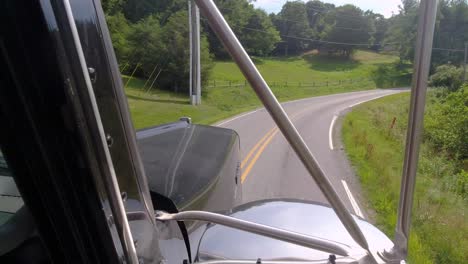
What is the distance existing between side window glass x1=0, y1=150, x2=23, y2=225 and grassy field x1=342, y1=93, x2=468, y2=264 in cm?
311

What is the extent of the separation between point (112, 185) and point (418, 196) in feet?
25.9

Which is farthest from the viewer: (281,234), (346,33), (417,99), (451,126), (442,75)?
(451,126)

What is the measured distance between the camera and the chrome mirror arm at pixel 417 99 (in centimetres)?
81

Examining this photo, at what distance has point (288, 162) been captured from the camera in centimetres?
1084

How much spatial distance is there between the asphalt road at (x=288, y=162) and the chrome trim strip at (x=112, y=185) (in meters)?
2.38

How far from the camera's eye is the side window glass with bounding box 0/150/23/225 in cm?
84

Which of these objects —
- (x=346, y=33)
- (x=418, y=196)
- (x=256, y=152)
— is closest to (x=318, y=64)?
(x=346, y=33)

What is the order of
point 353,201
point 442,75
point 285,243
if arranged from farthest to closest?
point 353,201, point 442,75, point 285,243

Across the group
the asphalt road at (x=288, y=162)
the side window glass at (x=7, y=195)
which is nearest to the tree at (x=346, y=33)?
the asphalt road at (x=288, y=162)

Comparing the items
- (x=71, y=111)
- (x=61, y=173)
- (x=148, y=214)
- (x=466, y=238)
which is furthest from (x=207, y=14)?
(x=466, y=238)

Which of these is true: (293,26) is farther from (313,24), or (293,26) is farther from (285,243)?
(285,243)

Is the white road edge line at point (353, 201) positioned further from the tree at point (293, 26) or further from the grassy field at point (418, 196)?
the tree at point (293, 26)

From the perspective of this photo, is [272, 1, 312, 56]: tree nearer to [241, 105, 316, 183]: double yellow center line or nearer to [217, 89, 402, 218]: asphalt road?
[217, 89, 402, 218]: asphalt road

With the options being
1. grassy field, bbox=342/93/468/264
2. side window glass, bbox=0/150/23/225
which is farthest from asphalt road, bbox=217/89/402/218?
side window glass, bbox=0/150/23/225
